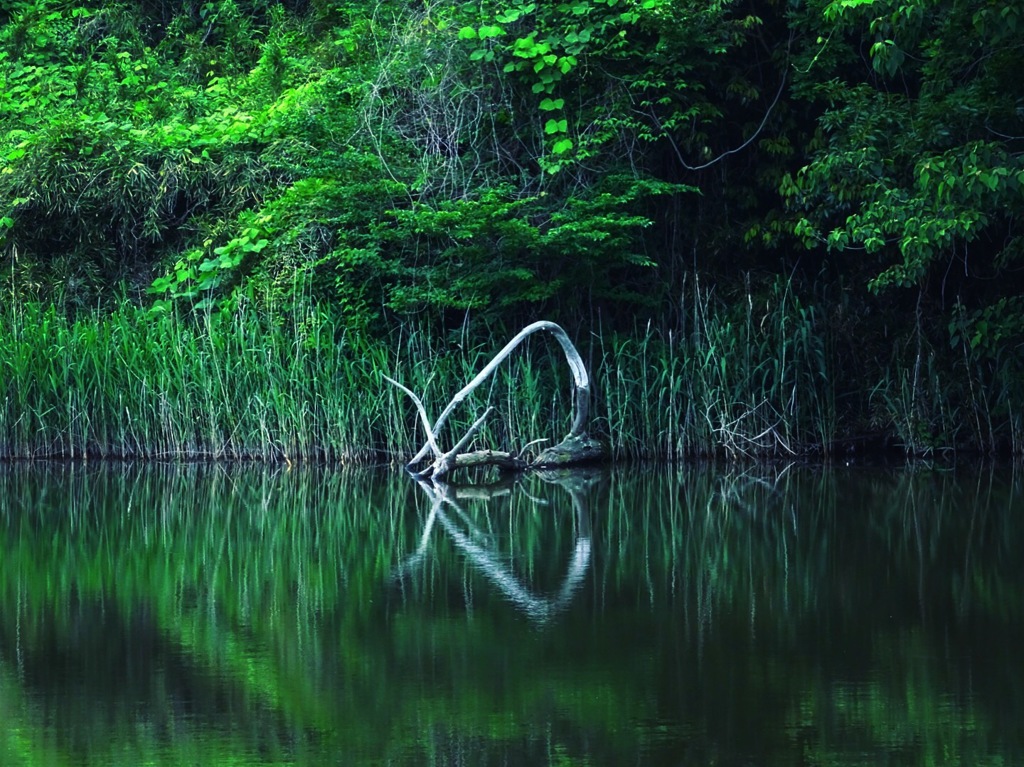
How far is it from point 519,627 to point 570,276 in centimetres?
599

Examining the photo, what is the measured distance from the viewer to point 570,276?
11.0 meters

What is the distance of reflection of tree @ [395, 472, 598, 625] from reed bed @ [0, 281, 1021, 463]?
94cm

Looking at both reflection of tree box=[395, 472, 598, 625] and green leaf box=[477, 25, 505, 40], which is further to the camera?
green leaf box=[477, 25, 505, 40]

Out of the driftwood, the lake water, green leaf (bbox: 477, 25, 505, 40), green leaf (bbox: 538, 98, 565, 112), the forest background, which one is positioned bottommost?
the lake water

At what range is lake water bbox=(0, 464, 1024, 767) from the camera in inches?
152

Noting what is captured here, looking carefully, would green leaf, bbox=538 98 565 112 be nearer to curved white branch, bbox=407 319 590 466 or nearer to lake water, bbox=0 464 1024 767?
curved white branch, bbox=407 319 590 466

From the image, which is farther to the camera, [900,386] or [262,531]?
[900,386]

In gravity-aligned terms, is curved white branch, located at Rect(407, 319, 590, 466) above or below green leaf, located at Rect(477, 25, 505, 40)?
below

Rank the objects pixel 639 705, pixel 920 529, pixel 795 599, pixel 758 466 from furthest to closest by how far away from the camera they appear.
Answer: pixel 758 466 < pixel 920 529 < pixel 795 599 < pixel 639 705

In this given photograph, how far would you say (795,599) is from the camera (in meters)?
5.75

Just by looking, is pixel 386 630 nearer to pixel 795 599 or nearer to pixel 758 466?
pixel 795 599

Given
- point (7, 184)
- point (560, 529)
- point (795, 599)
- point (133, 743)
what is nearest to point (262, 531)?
point (560, 529)

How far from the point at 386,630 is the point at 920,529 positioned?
138 inches

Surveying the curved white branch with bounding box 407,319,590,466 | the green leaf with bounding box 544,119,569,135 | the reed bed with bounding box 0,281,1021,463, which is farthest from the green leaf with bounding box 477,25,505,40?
the reed bed with bounding box 0,281,1021,463
